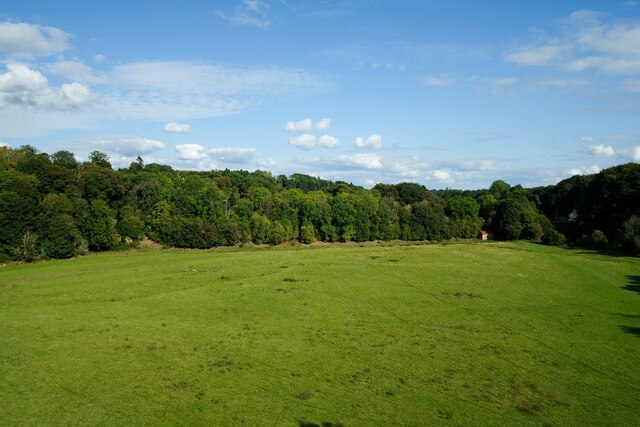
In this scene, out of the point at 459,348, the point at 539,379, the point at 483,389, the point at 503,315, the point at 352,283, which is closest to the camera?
the point at 483,389

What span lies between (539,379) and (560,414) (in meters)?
3.37

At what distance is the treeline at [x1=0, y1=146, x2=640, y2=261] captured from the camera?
6425cm

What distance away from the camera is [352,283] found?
42.7m

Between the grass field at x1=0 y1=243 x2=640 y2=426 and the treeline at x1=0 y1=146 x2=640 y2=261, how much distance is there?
69.9ft

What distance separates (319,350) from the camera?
2444cm

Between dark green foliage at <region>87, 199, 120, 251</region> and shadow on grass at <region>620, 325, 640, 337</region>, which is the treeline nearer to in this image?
dark green foliage at <region>87, 199, 120, 251</region>

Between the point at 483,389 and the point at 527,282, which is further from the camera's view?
the point at 527,282

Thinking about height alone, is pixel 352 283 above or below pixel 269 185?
below

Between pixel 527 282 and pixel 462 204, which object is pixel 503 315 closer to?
pixel 527 282

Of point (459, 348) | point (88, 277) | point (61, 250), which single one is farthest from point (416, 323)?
point (61, 250)

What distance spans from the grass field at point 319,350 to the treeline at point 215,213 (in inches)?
839

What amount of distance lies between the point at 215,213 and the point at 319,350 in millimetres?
66469

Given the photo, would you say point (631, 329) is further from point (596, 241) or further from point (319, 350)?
point (596, 241)

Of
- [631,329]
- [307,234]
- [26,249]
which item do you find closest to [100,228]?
[26,249]
